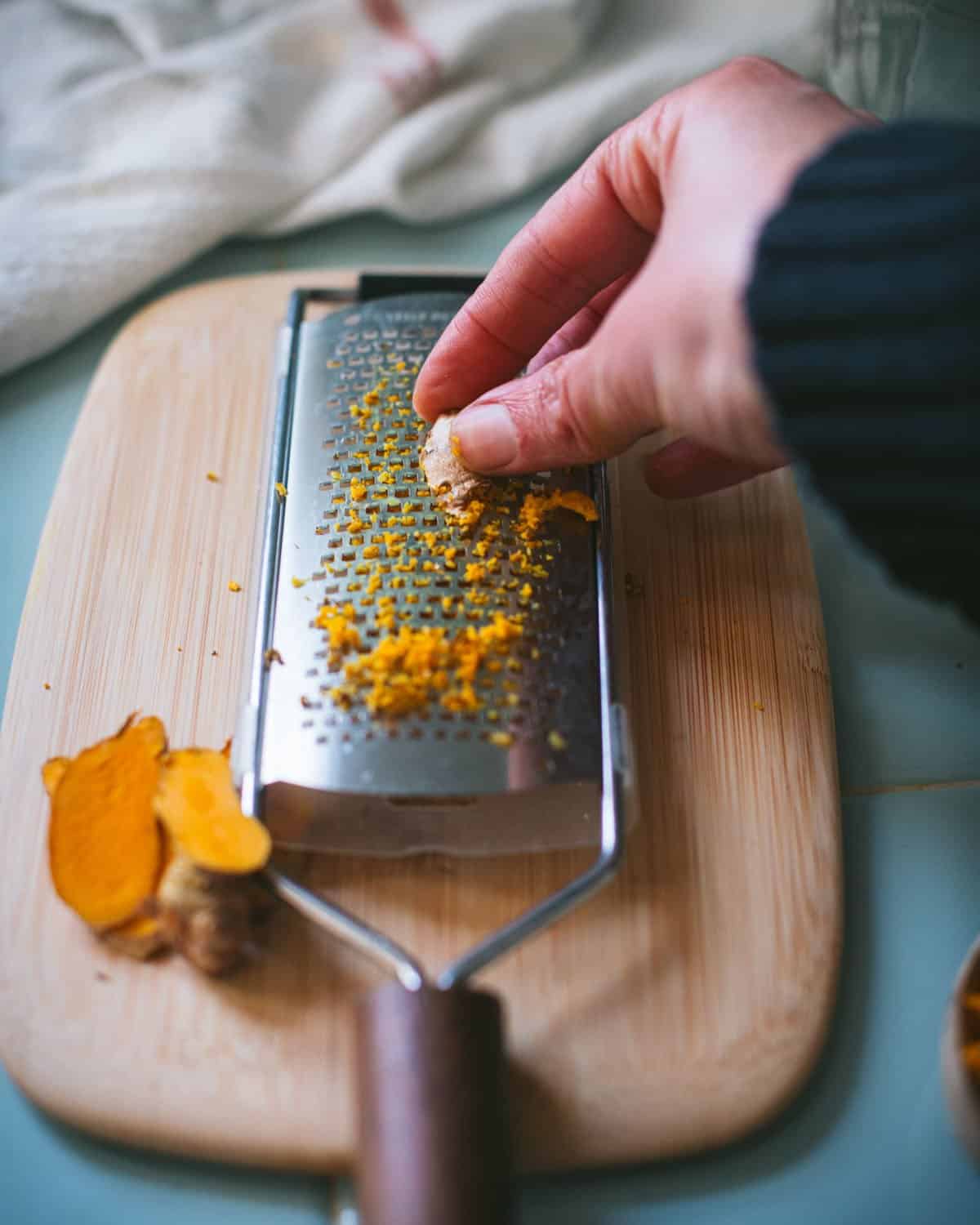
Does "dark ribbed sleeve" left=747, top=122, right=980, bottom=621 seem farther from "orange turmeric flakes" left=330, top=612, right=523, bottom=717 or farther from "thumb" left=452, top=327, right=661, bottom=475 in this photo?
"orange turmeric flakes" left=330, top=612, right=523, bottom=717

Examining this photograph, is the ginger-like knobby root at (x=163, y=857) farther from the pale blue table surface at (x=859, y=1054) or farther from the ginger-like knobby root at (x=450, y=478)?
the ginger-like knobby root at (x=450, y=478)

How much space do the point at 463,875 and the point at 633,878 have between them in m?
0.11

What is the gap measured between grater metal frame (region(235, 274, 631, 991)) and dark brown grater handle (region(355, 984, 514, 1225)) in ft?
0.06

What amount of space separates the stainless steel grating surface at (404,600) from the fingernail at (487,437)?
31 mm

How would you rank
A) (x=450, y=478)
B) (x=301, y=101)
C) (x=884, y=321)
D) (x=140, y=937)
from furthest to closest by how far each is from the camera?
(x=301, y=101), (x=450, y=478), (x=140, y=937), (x=884, y=321)

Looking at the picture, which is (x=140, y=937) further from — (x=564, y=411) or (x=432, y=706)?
(x=564, y=411)

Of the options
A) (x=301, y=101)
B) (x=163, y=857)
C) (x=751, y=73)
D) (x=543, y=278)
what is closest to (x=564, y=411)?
(x=543, y=278)

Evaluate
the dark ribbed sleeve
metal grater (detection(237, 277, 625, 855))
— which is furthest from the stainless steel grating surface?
the dark ribbed sleeve

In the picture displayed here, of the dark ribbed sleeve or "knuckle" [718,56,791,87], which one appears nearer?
the dark ribbed sleeve

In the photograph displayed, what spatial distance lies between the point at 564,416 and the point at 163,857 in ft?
1.22

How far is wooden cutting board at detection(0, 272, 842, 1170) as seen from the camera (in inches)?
24.0

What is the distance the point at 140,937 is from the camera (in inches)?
24.7

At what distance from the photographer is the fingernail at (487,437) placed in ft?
2.28

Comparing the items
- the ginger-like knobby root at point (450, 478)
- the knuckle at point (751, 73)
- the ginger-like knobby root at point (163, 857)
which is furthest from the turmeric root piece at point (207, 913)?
the knuckle at point (751, 73)
